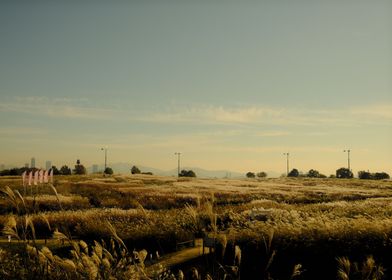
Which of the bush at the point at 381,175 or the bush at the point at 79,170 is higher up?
the bush at the point at 79,170

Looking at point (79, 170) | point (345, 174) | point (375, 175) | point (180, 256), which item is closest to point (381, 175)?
point (375, 175)

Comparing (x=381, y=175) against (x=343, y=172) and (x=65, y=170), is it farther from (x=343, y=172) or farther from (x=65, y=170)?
(x=65, y=170)

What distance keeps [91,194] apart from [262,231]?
93.3 feet

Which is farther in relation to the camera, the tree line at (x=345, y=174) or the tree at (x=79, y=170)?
the tree line at (x=345, y=174)

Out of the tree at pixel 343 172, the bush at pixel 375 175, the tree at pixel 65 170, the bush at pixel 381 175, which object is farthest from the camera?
the tree at pixel 343 172

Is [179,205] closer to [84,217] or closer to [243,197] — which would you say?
[243,197]

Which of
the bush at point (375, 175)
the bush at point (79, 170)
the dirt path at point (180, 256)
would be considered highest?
the bush at point (79, 170)

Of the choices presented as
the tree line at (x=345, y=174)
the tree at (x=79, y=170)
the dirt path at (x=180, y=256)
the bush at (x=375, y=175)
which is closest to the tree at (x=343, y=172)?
the tree line at (x=345, y=174)

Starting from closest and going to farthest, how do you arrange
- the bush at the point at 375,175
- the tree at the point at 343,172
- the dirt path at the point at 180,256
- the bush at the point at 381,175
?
the dirt path at the point at 180,256 → the bush at the point at 381,175 → the bush at the point at 375,175 → the tree at the point at 343,172

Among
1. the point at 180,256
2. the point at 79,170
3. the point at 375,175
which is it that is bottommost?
the point at 180,256

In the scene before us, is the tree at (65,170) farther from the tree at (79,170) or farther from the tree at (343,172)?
the tree at (343,172)

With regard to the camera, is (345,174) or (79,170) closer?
(79,170)

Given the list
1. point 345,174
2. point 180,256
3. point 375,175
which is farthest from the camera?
point 345,174

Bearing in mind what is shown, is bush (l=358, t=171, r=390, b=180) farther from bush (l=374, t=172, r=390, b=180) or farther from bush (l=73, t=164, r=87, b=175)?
bush (l=73, t=164, r=87, b=175)
